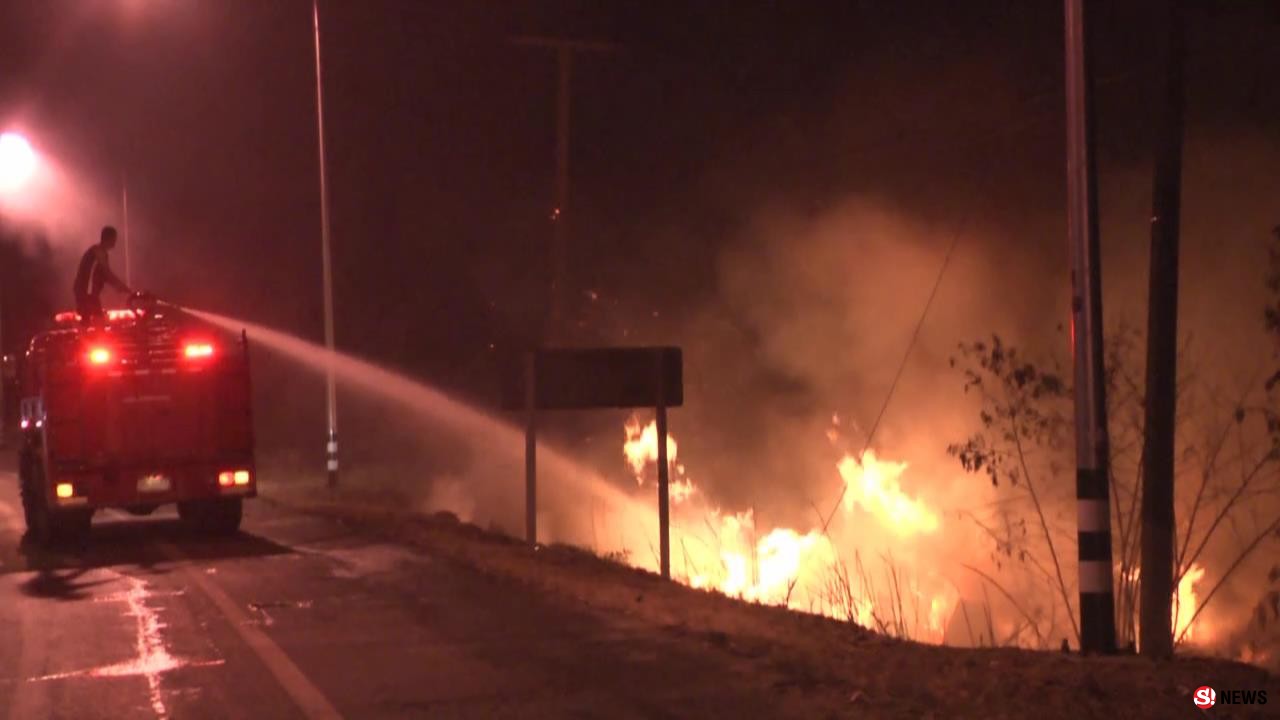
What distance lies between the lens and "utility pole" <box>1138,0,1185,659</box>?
13.8 meters

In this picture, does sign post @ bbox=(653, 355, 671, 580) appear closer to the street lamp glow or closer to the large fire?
the large fire

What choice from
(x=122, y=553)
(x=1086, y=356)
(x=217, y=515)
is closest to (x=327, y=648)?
(x=1086, y=356)

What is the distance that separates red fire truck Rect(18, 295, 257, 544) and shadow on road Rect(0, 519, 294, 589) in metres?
0.46

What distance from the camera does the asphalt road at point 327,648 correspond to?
8602 millimetres

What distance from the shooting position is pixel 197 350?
17.6 m

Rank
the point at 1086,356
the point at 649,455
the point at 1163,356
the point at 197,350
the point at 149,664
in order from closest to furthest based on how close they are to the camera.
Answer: the point at 1086,356 → the point at 149,664 → the point at 1163,356 → the point at 197,350 → the point at 649,455

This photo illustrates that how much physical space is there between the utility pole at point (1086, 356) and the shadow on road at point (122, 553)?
8.95 meters

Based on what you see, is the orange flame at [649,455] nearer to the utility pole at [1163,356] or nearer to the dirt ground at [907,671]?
the utility pole at [1163,356]

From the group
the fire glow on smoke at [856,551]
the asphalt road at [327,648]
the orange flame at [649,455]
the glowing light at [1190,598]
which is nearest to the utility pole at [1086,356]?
the asphalt road at [327,648]

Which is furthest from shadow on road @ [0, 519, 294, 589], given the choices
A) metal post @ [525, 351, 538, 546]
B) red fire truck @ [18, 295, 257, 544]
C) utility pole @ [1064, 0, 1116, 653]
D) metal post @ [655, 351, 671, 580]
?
utility pole @ [1064, 0, 1116, 653]

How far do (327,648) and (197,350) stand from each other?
8.17 m

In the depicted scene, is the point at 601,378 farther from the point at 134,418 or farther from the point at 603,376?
the point at 134,418

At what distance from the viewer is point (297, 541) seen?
1773cm

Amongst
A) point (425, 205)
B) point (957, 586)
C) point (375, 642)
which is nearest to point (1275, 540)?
point (957, 586)
